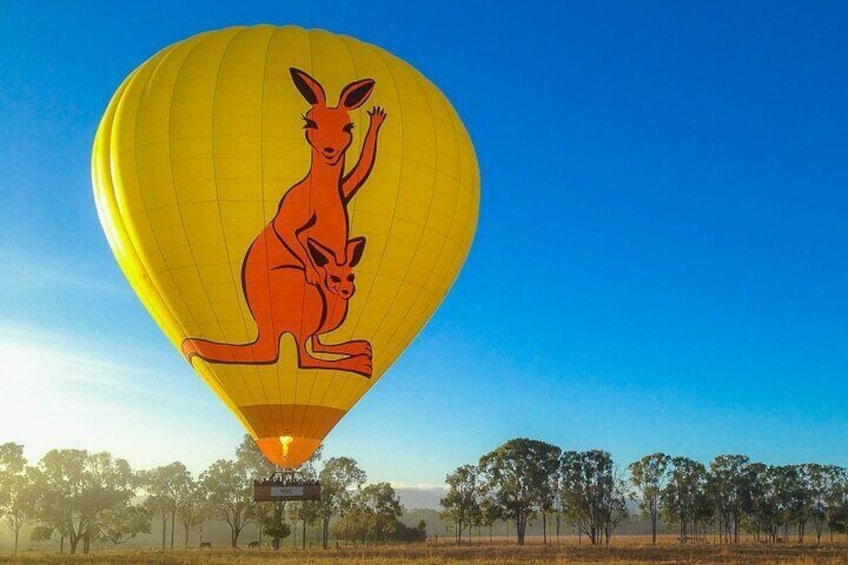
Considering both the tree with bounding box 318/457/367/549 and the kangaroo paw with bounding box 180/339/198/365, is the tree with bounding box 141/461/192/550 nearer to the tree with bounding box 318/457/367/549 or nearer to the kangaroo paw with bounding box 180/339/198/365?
the tree with bounding box 318/457/367/549

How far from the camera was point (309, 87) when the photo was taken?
29.6 meters

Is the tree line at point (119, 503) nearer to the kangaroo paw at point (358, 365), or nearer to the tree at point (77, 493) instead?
the tree at point (77, 493)

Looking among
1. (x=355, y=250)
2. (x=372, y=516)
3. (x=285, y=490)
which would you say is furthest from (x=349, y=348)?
(x=372, y=516)

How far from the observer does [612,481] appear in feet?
355

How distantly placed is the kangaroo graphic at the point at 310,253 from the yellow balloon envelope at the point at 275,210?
0.16 ft

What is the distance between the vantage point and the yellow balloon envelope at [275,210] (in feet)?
94.5

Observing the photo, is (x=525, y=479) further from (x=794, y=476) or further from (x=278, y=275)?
(x=278, y=275)

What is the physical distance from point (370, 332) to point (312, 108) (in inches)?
324

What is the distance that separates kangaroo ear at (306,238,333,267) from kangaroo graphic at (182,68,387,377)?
0.11 ft

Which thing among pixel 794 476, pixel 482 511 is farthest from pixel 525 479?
pixel 794 476

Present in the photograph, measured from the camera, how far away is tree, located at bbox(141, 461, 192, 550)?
4596 inches

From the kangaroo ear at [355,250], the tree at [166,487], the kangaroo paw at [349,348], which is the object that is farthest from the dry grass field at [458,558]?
the tree at [166,487]

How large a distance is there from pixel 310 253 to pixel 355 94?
597cm

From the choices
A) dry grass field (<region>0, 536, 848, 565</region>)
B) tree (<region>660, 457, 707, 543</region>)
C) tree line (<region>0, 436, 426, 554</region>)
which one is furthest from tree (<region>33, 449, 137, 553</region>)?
tree (<region>660, 457, 707, 543</region>)
